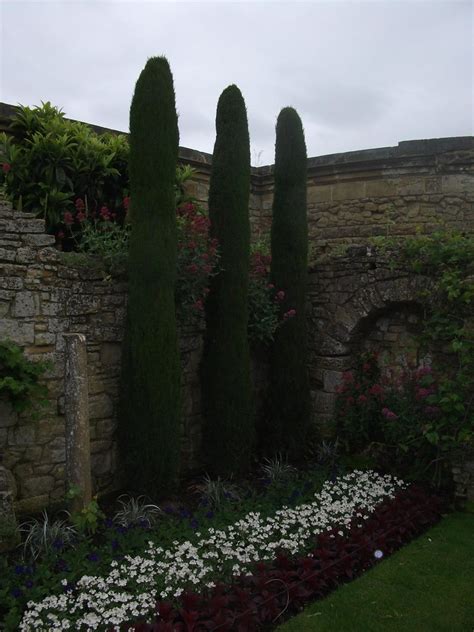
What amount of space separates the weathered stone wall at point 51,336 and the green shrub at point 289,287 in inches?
85.6

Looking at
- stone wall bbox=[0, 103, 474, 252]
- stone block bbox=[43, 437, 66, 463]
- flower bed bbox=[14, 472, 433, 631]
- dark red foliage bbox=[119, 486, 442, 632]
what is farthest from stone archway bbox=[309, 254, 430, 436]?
stone block bbox=[43, 437, 66, 463]

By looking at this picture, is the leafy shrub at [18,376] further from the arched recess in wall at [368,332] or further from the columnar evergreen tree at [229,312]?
the arched recess in wall at [368,332]

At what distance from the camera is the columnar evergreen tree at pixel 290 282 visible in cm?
726

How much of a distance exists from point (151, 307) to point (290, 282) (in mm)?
2312

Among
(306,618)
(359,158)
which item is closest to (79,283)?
(306,618)

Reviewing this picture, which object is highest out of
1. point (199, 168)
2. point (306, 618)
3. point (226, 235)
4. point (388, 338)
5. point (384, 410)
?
point (199, 168)

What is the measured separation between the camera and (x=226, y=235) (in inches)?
263

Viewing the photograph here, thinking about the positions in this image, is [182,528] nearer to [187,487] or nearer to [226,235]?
[187,487]

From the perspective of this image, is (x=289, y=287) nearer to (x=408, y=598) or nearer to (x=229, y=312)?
(x=229, y=312)

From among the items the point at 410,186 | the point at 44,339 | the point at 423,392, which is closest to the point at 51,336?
the point at 44,339

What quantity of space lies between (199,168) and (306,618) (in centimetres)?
734

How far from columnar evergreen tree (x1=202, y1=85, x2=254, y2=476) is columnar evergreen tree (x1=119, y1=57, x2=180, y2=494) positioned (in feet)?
2.75

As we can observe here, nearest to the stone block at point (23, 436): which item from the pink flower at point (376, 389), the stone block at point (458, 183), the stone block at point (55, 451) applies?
the stone block at point (55, 451)

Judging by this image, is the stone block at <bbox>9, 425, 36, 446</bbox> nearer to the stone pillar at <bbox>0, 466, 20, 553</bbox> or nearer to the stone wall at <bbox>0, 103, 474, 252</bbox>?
the stone pillar at <bbox>0, 466, 20, 553</bbox>
